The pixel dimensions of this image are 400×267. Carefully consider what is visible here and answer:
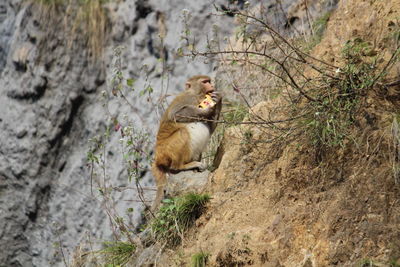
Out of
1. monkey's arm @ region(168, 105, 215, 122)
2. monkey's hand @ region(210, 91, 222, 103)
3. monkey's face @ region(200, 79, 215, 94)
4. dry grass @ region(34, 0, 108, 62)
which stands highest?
dry grass @ region(34, 0, 108, 62)

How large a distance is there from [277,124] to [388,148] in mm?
1251

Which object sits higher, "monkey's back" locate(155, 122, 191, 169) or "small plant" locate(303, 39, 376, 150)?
"monkey's back" locate(155, 122, 191, 169)

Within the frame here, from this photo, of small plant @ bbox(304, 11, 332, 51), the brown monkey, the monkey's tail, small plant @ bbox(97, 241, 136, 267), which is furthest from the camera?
small plant @ bbox(304, 11, 332, 51)

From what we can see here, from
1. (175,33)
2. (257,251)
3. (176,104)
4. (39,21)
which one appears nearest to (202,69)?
(175,33)

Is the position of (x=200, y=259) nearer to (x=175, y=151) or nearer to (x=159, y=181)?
(x=159, y=181)

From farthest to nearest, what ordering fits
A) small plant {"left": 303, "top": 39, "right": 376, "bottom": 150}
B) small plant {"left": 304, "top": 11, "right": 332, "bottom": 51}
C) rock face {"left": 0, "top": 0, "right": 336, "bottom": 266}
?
rock face {"left": 0, "top": 0, "right": 336, "bottom": 266} → small plant {"left": 304, "top": 11, "right": 332, "bottom": 51} → small plant {"left": 303, "top": 39, "right": 376, "bottom": 150}

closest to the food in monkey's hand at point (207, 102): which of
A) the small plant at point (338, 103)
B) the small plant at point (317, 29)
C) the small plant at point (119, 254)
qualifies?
the small plant at point (317, 29)

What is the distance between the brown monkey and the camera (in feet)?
25.3

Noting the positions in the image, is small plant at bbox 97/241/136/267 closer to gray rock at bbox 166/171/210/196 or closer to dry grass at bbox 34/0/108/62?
gray rock at bbox 166/171/210/196

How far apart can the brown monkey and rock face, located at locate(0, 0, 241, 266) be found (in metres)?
2.60

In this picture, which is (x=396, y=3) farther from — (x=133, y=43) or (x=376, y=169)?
(x=133, y=43)

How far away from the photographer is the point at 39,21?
1176 centimetres

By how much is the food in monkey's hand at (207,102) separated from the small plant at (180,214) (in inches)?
66.6

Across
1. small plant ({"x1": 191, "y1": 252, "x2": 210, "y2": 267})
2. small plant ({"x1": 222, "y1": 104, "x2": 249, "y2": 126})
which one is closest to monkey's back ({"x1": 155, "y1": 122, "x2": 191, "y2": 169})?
small plant ({"x1": 222, "y1": 104, "x2": 249, "y2": 126})
